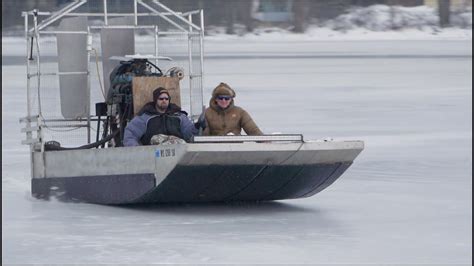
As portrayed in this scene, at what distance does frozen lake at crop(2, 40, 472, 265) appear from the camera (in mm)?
8203

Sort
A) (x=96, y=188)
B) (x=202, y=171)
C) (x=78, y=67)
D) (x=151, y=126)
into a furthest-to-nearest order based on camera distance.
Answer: (x=78, y=67)
(x=96, y=188)
(x=151, y=126)
(x=202, y=171)

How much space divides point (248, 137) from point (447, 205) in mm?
1668

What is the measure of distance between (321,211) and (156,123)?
129 centimetres

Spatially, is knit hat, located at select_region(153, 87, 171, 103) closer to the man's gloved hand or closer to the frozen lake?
the man's gloved hand

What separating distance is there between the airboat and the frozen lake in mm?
169

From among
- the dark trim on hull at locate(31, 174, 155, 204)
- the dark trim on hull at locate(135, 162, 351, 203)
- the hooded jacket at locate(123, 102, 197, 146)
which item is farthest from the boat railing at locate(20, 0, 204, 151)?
the dark trim on hull at locate(135, 162, 351, 203)

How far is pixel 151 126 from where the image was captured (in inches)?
395

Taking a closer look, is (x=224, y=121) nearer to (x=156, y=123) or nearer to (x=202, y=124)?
(x=202, y=124)

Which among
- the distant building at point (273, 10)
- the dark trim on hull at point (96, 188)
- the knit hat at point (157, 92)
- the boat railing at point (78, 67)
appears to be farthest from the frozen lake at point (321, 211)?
the distant building at point (273, 10)

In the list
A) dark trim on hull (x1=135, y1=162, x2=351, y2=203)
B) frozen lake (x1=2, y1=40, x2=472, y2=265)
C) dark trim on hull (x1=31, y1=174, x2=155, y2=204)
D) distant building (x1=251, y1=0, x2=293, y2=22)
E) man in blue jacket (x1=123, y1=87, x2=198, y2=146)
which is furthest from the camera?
distant building (x1=251, y1=0, x2=293, y2=22)

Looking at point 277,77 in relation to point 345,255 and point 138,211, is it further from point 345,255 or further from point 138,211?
point 345,255

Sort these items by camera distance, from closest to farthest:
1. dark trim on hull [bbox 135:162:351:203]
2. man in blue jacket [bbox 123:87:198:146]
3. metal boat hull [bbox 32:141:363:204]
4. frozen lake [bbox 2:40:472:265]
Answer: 1. frozen lake [bbox 2:40:472:265]
2. metal boat hull [bbox 32:141:363:204]
3. dark trim on hull [bbox 135:162:351:203]
4. man in blue jacket [bbox 123:87:198:146]

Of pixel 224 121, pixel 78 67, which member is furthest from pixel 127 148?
pixel 78 67

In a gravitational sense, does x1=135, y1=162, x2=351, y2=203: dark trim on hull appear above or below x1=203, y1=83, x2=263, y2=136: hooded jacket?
below
